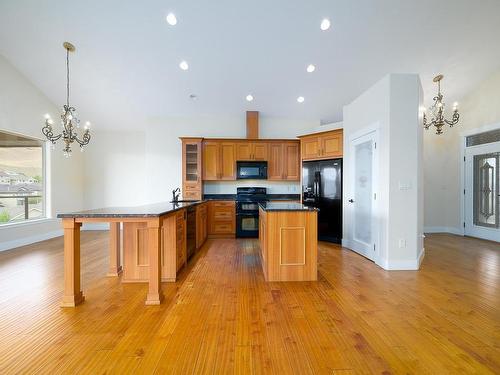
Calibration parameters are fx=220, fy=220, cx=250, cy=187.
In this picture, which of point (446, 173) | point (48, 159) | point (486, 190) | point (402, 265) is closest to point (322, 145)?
point (402, 265)

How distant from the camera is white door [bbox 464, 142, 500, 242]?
4.88 metres

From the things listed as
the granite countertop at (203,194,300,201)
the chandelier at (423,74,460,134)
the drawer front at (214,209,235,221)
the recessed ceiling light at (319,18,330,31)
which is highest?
the recessed ceiling light at (319,18,330,31)

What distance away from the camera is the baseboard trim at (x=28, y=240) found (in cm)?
429

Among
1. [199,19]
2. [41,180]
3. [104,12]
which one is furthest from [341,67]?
[41,180]

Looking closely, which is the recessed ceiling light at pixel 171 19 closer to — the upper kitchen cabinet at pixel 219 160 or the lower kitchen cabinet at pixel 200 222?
the upper kitchen cabinet at pixel 219 160

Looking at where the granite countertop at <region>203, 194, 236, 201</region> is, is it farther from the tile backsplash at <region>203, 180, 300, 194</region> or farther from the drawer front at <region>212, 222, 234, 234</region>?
the drawer front at <region>212, 222, 234, 234</region>

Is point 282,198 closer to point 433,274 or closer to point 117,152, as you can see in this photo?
point 433,274

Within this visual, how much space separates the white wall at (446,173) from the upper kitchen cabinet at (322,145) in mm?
3180

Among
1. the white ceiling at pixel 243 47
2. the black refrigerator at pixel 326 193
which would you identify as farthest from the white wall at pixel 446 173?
the black refrigerator at pixel 326 193

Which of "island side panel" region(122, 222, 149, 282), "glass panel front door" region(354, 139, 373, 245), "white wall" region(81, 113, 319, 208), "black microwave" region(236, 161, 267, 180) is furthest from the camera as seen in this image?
"white wall" region(81, 113, 319, 208)

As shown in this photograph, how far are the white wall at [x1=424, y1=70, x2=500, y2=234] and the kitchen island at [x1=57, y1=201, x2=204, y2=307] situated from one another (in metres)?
6.17

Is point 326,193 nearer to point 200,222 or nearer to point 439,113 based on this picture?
point 439,113

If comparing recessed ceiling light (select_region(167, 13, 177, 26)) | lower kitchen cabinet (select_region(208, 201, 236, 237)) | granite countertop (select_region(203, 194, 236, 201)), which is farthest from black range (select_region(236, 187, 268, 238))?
recessed ceiling light (select_region(167, 13, 177, 26))

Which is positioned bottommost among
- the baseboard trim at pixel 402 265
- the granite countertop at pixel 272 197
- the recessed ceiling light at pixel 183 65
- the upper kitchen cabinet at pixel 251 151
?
the baseboard trim at pixel 402 265
